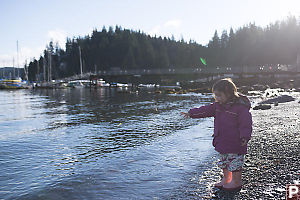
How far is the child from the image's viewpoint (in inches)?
180

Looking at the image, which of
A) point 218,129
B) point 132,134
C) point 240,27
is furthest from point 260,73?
point 240,27

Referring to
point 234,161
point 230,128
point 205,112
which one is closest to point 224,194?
point 234,161

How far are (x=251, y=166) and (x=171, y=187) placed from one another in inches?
80.5

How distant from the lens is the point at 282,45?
4651 inches

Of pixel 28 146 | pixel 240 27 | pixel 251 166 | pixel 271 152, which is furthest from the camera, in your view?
pixel 240 27

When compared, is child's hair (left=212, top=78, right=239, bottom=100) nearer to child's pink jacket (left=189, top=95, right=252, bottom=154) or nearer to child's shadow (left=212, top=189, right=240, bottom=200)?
child's pink jacket (left=189, top=95, right=252, bottom=154)

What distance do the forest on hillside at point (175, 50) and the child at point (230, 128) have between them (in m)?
102

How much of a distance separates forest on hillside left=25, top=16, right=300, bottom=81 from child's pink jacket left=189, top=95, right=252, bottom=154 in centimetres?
10169

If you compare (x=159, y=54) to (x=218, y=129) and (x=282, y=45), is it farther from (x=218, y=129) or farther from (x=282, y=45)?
(x=218, y=129)

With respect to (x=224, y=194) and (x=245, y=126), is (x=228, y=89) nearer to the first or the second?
(x=245, y=126)

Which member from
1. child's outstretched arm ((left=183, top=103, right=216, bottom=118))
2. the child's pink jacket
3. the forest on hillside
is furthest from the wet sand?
the forest on hillside

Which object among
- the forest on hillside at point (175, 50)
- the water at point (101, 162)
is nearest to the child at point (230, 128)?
the water at point (101, 162)

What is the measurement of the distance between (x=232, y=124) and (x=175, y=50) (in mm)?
166376

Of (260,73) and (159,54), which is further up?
(159,54)
